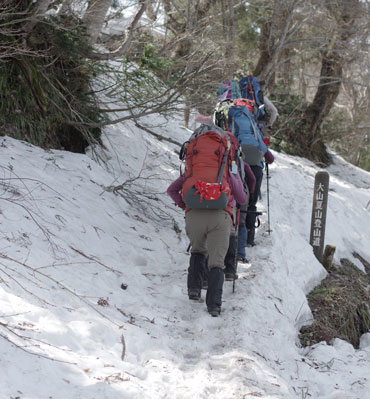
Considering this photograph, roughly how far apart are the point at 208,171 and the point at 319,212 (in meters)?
4.04

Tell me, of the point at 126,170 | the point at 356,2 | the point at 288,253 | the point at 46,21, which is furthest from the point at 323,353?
the point at 356,2

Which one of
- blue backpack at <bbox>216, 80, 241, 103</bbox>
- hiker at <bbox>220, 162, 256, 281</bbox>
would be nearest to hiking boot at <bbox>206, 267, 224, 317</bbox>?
hiker at <bbox>220, 162, 256, 281</bbox>

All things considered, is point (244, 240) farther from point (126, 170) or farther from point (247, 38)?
point (247, 38)

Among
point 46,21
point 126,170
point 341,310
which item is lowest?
point 341,310

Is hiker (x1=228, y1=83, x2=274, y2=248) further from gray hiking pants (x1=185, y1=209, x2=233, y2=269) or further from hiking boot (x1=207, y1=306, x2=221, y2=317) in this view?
hiking boot (x1=207, y1=306, x2=221, y2=317)

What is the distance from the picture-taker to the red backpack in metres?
5.05

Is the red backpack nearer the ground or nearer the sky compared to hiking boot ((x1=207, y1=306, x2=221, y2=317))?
nearer the sky

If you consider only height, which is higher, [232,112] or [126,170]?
[232,112]

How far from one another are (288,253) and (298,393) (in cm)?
338

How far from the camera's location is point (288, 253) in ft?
24.7

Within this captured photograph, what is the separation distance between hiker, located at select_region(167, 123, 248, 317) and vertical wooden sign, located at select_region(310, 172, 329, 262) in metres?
3.62

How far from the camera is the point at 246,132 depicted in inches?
263

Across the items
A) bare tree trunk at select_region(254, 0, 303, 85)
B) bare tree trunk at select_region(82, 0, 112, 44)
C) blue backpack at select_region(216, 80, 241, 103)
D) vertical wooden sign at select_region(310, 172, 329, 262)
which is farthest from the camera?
bare tree trunk at select_region(254, 0, 303, 85)

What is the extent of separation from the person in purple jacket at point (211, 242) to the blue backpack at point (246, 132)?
4.78ft
